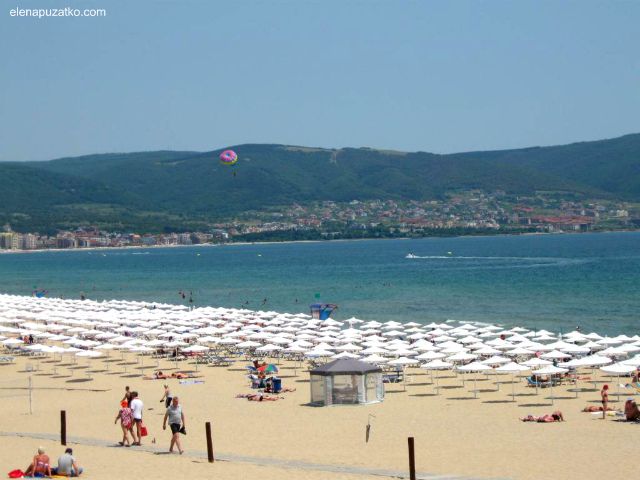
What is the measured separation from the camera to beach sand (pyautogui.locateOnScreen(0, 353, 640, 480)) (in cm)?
1523

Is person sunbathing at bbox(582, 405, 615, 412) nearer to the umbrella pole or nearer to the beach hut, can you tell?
the umbrella pole

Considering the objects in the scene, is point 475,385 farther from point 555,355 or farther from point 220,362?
point 220,362

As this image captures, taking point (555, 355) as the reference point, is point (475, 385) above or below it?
below

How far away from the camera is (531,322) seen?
4484 centimetres

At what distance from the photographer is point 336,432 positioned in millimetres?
19016

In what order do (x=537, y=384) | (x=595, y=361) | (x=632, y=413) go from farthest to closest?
(x=537, y=384), (x=595, y=361), (x=632, y=413)

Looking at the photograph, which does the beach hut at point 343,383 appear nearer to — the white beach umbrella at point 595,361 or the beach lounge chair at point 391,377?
the beach lounge chair at point 391,377

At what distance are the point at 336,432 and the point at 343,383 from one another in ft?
12.6

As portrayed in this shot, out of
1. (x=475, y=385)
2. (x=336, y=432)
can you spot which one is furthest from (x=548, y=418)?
(x=475, y=385)

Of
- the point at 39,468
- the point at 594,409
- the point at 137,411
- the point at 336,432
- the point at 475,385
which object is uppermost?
the point at 137,411

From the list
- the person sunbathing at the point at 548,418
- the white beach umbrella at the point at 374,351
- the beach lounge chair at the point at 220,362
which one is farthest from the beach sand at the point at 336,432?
the beach lounge chair at the point at 220,362

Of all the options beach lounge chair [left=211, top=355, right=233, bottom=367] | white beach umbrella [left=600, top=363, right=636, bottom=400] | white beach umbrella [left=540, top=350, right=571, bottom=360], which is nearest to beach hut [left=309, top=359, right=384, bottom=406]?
white beach umbrella [left=600, top=363, right=636, bottom=400]

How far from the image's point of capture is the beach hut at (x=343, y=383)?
74.2ft

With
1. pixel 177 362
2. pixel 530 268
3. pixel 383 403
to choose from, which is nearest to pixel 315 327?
pixel 177 362
